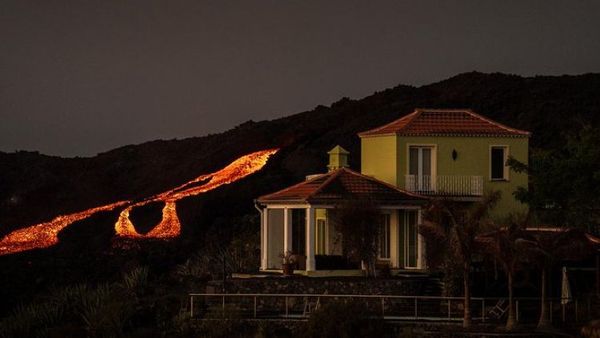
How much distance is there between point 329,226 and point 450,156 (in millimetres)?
4879

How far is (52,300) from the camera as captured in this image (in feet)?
148

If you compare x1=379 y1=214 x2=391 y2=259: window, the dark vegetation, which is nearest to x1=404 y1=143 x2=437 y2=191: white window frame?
x1=379 y1=214 x2=391 y2=259: window

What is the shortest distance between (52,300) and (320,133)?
131 ft

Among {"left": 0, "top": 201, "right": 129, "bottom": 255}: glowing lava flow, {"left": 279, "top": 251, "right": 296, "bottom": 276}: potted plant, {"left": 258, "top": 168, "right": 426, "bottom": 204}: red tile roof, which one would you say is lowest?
{"left": 279, "top": 251, "right": 296, "bottom": 276}: potted plant

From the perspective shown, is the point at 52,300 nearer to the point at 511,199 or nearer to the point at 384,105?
the point at 511,199

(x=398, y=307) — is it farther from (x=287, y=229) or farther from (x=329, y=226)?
(x=329, y=226)

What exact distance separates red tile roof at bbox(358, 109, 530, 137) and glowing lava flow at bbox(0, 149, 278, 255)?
1166 cm

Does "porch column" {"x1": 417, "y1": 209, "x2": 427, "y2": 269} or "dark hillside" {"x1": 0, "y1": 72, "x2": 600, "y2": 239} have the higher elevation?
"dark hillside" {"x1": 0, "y1": 72, "x2": 600, "y2": 239}

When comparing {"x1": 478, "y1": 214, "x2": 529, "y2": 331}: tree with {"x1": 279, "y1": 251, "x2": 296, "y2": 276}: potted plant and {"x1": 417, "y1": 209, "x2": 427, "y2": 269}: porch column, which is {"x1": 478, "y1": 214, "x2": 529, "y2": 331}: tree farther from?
{"x1": 279, "y1": 251, "x2": 296, "y2": 276}: potted plant

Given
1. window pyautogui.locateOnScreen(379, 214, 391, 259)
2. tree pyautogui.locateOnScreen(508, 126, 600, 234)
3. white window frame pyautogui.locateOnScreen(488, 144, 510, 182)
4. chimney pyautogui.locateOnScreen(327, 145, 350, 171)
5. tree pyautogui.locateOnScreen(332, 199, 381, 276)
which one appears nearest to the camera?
tree pyautogui.locateOnScreen(508, 126, 600, 234)

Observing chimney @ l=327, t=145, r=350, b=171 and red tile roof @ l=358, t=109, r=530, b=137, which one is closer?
red tile roof @ l=358, t=109, r=530, b=137

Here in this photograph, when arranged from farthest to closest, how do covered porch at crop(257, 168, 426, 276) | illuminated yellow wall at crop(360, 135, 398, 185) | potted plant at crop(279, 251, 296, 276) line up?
illuminated yellow wall at crop(360, 135, 398, 185) → covered porch at crop(257, 168, 426, 276) → potted plant at crop(279, 251, 296, 276)

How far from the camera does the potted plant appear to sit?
41.0m

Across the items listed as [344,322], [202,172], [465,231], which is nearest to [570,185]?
[465,231]
